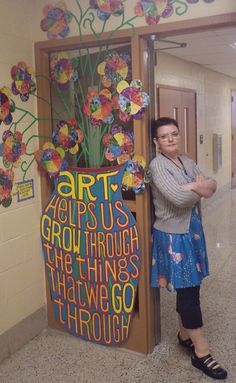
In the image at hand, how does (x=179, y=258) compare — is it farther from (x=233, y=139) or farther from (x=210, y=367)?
(x=233, y=139)

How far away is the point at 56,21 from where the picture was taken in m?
2.33

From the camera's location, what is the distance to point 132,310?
2342 millimetres

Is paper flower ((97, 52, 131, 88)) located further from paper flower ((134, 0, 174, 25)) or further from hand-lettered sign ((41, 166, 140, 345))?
hand-lettered sign ((41, 166, 140, 345))

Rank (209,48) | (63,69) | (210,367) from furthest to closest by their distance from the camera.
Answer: (209,48) < (63,69) < (210,367)

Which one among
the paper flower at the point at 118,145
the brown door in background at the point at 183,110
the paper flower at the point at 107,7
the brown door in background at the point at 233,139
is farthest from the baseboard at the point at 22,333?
the brown door in background at the point at 233,139

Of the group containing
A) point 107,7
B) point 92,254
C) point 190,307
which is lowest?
point 190,307

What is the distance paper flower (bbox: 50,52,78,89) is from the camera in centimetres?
238

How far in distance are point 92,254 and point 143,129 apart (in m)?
0.79

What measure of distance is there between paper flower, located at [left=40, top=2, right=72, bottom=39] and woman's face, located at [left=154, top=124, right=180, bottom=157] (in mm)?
782

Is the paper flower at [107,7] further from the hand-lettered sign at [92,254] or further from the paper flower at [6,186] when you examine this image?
the paper flower at [6,186]

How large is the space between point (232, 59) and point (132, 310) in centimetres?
428

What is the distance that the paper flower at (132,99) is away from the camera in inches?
83.0

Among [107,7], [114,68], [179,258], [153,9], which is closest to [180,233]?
[179,258]

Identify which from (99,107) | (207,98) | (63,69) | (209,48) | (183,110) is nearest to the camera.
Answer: (99,107)
